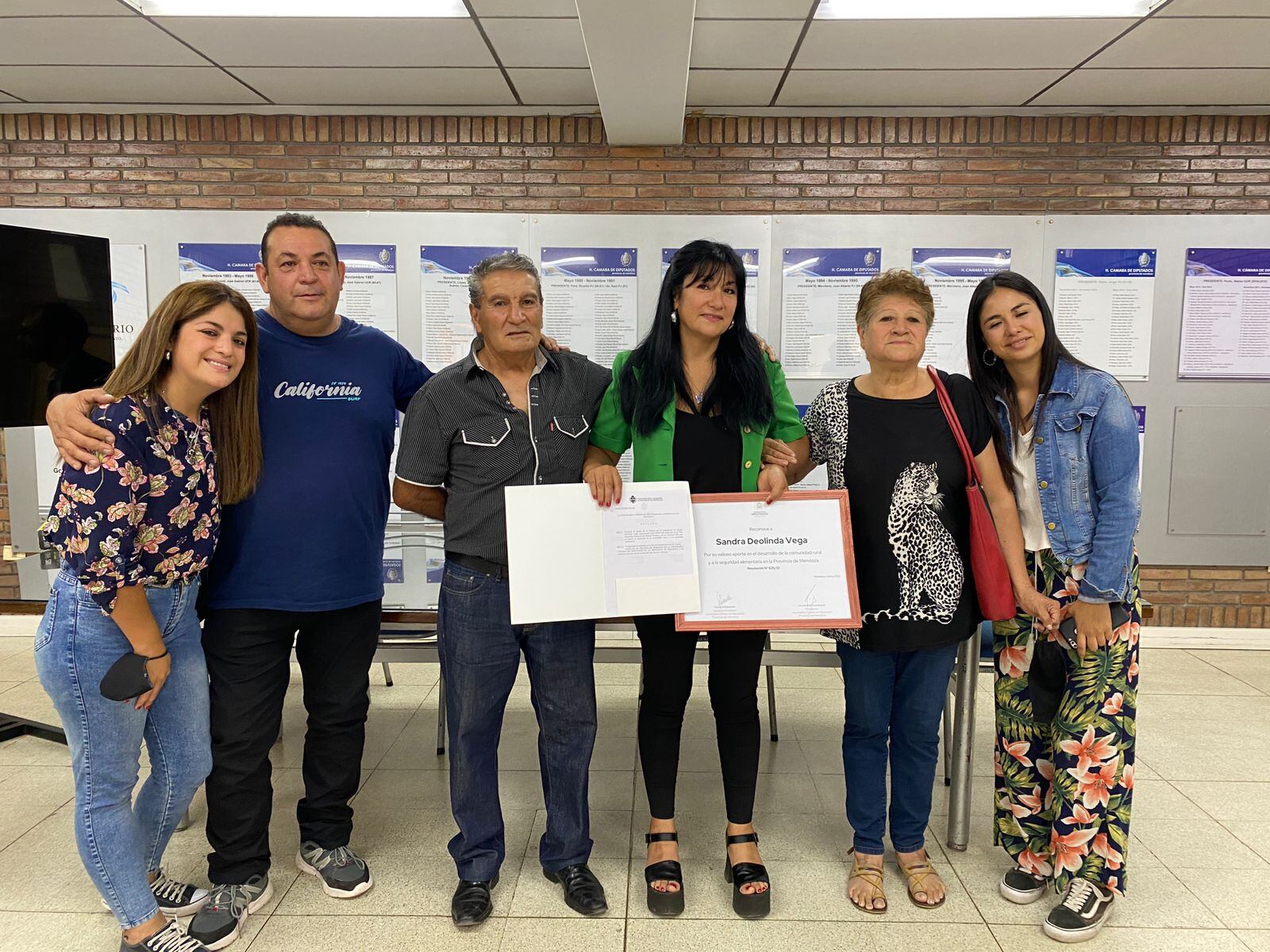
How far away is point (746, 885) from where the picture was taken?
2.24 metres

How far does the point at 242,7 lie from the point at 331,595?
2813 millimetres

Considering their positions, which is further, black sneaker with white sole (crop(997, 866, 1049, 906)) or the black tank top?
black sneaker with white sole (crop(997, 866, 1049, 906))

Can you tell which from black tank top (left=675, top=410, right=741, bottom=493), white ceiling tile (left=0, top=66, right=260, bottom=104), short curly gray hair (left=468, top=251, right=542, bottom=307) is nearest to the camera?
short curly gray hair (left=468, top=251, right=542, bottom=307)

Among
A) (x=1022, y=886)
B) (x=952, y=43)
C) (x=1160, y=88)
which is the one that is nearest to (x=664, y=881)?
(x=1022, y=886)

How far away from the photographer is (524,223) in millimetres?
4840

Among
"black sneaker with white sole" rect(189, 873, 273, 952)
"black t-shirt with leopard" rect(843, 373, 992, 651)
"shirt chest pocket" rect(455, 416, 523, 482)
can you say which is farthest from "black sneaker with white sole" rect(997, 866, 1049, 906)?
"black sneaker with white sole" rect(189, 873, 273, 952)

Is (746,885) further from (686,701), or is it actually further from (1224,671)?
(1224,671)

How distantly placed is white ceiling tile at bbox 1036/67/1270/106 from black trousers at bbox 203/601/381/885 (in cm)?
451

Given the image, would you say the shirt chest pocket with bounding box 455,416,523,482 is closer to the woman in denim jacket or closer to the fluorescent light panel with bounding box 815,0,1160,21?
the woman in denim jacket

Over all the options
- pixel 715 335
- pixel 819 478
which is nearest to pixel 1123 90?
pixel 819 478

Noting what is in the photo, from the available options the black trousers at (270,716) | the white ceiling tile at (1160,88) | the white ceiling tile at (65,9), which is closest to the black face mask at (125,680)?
the black trousers at (270,716)

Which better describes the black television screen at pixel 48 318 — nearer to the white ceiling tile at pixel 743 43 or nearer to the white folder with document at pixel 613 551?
the white folder with document at pixel 613 551

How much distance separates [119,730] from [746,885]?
67.0 inches

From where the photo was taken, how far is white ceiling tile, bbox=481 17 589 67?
3.54 m
